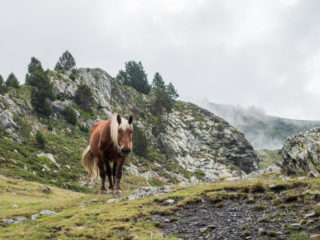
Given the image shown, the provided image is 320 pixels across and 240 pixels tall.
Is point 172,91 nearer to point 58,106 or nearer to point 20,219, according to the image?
point 58,106

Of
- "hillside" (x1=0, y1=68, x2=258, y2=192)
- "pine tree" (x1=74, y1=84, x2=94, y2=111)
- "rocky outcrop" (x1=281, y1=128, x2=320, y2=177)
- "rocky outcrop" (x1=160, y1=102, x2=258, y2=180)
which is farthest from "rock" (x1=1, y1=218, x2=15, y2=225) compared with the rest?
"pine tree" (x1=74, y1=84, x2=94, y2=111)

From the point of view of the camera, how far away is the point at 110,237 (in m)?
8.59

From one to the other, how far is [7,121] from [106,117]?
38824 millimetres

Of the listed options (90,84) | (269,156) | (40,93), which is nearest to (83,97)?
(90,84)

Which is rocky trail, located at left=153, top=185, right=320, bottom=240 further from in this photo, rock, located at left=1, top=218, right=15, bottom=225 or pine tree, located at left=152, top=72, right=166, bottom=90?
pine tree, located at left=152, top=72, right=166, bottom=90

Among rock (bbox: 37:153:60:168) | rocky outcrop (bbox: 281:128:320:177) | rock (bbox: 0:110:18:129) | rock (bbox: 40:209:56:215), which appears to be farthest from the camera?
rock (bbox: 0:110:18:129)

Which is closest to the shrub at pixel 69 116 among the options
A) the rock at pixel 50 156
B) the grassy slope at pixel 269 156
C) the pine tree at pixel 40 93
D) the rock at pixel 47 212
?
the pine tree at pixel 40 93

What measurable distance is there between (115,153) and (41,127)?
4633 cm

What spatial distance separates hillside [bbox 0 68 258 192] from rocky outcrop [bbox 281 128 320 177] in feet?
85.6

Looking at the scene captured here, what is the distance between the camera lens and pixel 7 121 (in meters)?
46.2

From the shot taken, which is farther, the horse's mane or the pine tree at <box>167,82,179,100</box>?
the pine tree at <box>167,82,179,100</box>

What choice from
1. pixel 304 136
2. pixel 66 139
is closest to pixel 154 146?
pixel 66 139

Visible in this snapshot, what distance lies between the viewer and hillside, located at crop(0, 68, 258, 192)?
128 ft

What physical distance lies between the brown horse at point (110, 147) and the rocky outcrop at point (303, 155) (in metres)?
12.1
